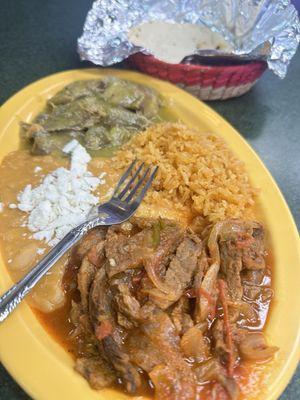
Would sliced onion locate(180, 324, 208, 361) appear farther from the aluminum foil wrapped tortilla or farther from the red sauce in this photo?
the aluminum foil wrapped tortilla

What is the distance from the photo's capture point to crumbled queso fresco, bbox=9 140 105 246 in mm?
2041

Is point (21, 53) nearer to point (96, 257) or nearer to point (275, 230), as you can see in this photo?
point (96, 257)

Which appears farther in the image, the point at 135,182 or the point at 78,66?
Result: the point at 78,66

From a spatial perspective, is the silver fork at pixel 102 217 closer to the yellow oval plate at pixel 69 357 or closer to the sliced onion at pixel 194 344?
the yellow oval plate at pixel 69 357

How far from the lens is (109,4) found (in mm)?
3047

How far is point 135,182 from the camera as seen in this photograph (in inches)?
94.4

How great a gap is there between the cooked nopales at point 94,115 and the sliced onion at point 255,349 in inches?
53.2

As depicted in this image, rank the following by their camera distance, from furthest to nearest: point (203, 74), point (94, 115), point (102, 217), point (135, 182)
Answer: point (203, 74)
point (94, 115)
point (135, 182)
point (102, 217)

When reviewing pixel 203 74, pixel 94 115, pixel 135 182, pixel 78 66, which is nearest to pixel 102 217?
pixel 135 182

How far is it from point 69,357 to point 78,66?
2231 millimetres

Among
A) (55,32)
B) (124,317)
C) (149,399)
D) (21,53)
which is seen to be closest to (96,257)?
(124,317)

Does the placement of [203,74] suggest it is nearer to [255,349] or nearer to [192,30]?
[192,30]

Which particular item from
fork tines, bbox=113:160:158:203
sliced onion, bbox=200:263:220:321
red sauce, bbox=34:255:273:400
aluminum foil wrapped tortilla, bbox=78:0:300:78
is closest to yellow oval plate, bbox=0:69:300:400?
red sauce, bbox=34:255:273:400

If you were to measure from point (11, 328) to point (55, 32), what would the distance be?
257 cm
